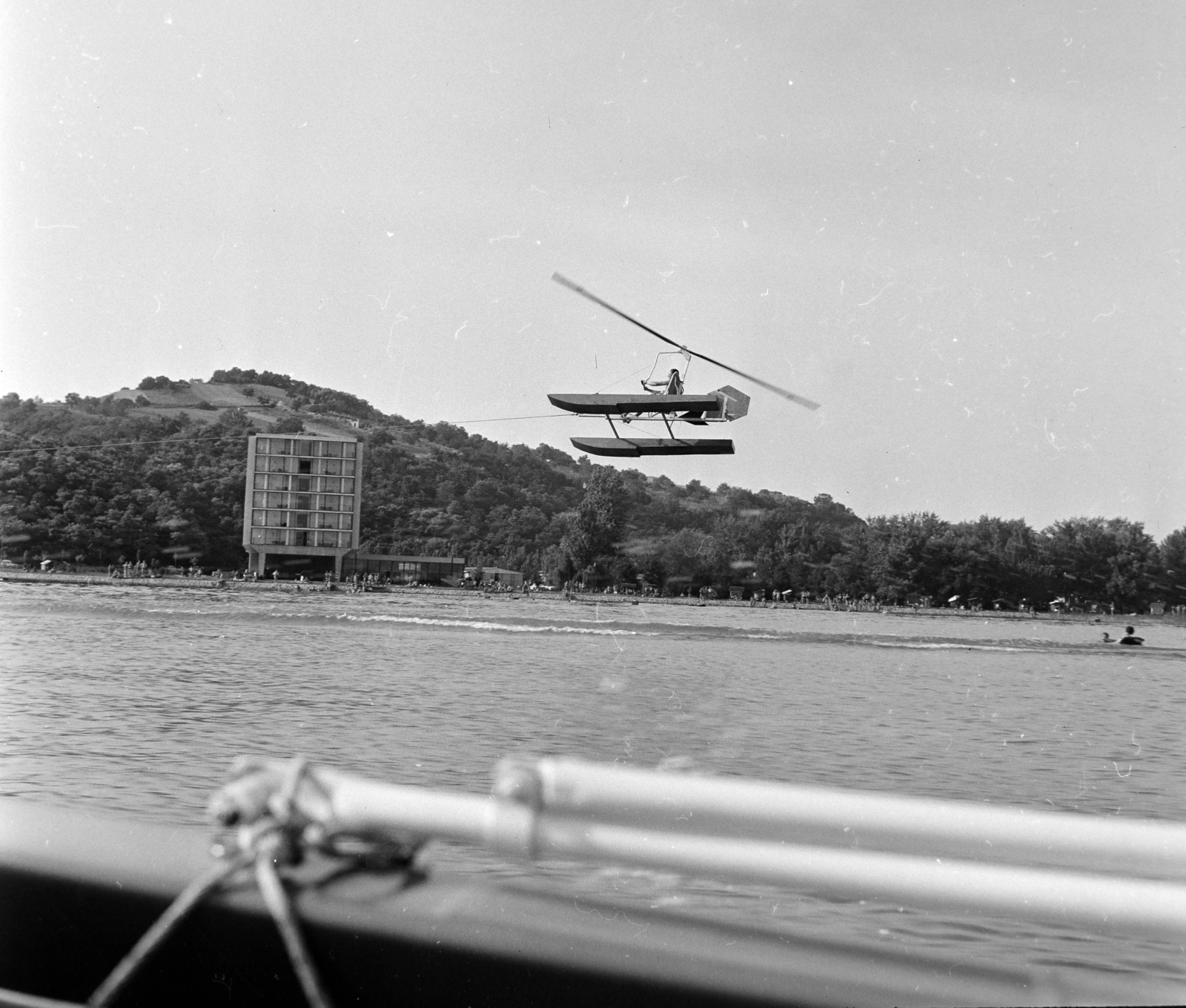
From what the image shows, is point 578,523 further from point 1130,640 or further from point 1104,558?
point 1130,640

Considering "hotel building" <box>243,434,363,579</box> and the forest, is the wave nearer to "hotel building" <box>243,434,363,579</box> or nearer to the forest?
the forest

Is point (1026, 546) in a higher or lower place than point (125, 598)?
higher

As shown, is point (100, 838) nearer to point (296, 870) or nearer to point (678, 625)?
point (296, 870)

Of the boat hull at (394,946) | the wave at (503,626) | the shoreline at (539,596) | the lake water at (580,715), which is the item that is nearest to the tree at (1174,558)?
the shoreline at (539,596)

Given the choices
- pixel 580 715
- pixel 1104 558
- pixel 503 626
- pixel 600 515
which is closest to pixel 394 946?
pixel 600 515

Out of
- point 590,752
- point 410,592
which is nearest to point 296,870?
point 410,592

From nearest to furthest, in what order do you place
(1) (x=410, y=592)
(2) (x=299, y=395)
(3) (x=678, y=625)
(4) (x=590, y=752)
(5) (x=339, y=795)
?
(5) (x=339, y=795) → (2) (x=299, y=395) → (1) (x=410, y=592) → (4) (x=590, y=752) → (3) (x=678, y=625)

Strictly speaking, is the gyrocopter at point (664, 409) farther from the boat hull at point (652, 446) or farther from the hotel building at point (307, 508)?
the hotel building at point (307, 508)
